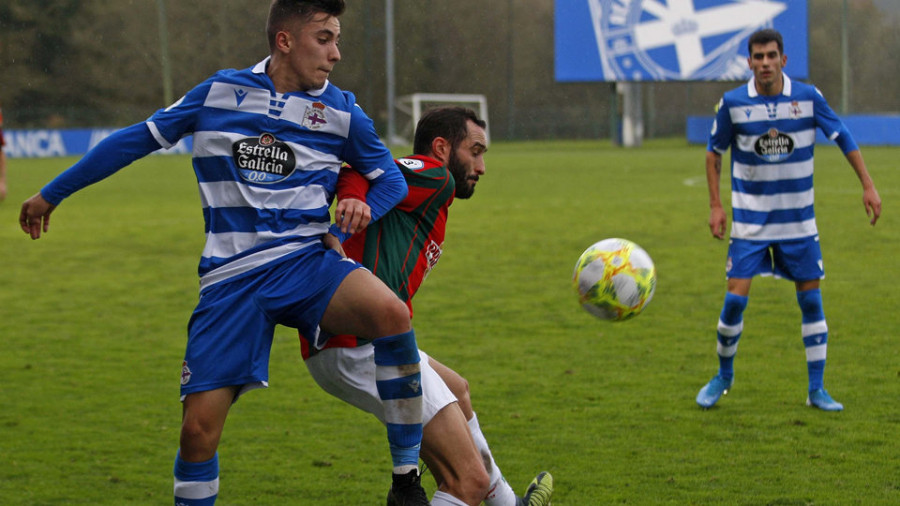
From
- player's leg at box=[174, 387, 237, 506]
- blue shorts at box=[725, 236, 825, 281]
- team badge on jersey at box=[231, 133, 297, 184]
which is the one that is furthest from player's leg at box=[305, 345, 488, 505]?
blue shorts at box=[725, 236, 825, 281]

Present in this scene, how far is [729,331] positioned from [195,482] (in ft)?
11.7

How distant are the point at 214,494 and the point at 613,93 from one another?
132ft

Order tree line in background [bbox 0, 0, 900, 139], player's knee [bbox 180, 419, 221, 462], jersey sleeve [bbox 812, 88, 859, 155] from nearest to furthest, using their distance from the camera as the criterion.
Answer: player's knee [bbox 180, 419, 221, 462] < jersey sleeve [bbox 812, 88, 859, 155] < tree line in background [bbox 0, 0, 900, 139]

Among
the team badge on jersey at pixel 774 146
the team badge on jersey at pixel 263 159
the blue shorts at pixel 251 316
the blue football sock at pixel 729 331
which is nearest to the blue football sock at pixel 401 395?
the blue shorts at pixel 251 316

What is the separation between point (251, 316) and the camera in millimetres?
3309

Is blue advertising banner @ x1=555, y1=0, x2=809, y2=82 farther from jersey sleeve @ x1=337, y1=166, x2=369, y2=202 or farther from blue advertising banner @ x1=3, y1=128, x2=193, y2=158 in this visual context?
jersey sleeve @ x1=337, y1=166, x2=369, y2=202

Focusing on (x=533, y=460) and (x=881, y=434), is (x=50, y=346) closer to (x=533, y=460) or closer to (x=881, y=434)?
(x=533, y=460)

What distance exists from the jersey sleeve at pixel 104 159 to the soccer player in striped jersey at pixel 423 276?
2.16 ft

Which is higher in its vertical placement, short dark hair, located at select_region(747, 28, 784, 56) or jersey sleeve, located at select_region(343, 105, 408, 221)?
short dark hair, located at select_region(747, 28, 784, 56)

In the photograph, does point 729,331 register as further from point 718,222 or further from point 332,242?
point 332,242

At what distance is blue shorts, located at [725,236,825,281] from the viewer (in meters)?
5.88

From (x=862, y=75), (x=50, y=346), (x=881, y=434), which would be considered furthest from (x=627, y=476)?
(x=862, y=75)

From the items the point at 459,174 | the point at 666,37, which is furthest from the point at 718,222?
the point at 666,37

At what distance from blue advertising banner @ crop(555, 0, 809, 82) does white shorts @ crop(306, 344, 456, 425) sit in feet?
125
